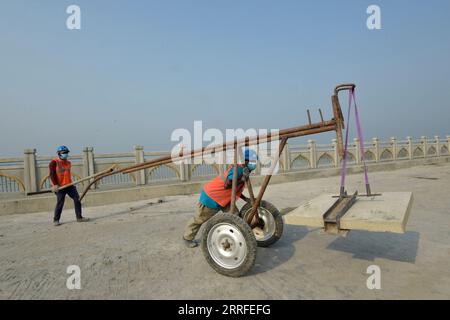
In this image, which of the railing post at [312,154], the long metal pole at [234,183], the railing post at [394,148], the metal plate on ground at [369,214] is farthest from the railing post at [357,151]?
the long metal pole at [234,183]

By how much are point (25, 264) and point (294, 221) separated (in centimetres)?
363

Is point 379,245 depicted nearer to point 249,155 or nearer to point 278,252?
point 278,252

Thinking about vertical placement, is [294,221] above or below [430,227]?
above

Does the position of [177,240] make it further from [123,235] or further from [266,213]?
[266,213]

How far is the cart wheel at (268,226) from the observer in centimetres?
389

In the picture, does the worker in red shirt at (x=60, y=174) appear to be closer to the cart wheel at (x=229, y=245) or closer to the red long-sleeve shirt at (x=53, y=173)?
the red long-sleeve shirt at (x=53, y=173)

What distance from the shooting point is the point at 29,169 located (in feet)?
30.3

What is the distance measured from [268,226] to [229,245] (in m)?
1.12

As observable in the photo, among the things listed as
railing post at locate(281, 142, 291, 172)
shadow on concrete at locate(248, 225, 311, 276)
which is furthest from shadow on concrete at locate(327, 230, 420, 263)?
railing post at locate(281, 142, 291, 172)

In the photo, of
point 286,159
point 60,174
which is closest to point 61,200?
point 60,174

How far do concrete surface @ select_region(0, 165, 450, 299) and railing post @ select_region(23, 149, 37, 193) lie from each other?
4.27 meters

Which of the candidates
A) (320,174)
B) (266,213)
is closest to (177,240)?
(266,213)

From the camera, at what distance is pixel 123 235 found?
16.2ft

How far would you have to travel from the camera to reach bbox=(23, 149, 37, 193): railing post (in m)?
9.17
